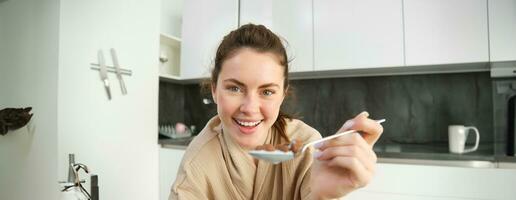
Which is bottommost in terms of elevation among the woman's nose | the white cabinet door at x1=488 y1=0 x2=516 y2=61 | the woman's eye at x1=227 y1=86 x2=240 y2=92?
the woman's nose

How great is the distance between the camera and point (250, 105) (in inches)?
30.8

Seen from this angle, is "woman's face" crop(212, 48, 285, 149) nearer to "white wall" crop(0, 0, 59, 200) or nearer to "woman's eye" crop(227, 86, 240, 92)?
"woman's eye" crop(227, 86, 240, 92)

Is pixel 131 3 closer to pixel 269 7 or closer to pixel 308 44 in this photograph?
pixel 269 7

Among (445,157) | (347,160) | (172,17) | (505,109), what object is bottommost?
(445,157)

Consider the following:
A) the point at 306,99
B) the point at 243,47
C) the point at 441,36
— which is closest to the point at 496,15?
the point at 441,36

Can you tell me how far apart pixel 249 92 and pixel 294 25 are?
4.92ft

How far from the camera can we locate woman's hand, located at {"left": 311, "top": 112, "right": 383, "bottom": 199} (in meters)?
0.66

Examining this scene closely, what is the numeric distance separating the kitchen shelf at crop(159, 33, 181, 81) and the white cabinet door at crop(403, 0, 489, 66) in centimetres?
173

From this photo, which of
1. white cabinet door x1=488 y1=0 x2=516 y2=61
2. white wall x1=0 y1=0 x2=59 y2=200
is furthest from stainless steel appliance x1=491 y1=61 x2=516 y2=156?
white wall x1=0 y1=0 x2=59 y2=200

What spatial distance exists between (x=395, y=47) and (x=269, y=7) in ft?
2.98

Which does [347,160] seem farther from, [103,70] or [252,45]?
[103,70]

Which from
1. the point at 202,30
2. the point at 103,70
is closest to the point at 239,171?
the point at 103,70

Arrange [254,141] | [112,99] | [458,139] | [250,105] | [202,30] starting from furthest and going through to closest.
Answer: [202,30] → [112,99] → [458,139] → [254,141] → [250,105]

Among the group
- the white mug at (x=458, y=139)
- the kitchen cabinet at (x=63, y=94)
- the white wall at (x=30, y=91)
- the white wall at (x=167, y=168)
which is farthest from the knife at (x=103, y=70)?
the white mug at (x=458, y=139)
